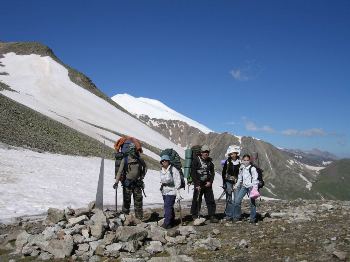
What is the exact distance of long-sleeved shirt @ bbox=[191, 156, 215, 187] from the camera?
15984 mm

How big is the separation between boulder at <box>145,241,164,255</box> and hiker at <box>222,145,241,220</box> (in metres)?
4.91

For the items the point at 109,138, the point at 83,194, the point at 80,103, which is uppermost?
the point at 80,103

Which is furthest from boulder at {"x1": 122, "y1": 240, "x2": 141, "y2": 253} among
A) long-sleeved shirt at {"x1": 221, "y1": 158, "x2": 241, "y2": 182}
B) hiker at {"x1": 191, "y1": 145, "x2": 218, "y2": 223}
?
long-sleeved shirt at {"x1": 221, "y1": 158, "x2": 241, "y2": 182}

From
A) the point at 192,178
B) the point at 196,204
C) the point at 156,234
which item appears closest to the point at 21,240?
the point at 156,234

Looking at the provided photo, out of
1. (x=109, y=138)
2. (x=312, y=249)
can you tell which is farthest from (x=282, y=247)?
(x=109, y=138)

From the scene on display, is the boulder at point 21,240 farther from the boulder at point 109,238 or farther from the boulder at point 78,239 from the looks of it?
the boulder at point 109,238

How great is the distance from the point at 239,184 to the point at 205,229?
244 centimetres

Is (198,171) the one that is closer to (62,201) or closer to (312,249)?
(312,249)

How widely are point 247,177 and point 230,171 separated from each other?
2.67ft

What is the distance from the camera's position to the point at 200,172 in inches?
630

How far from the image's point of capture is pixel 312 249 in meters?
10.6

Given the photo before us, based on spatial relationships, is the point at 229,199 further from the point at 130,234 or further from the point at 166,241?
the point at 130,234

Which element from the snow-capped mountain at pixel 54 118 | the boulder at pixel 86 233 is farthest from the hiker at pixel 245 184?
the boulder at pixel 86 233

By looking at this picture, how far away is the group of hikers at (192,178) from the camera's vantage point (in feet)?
49.5
